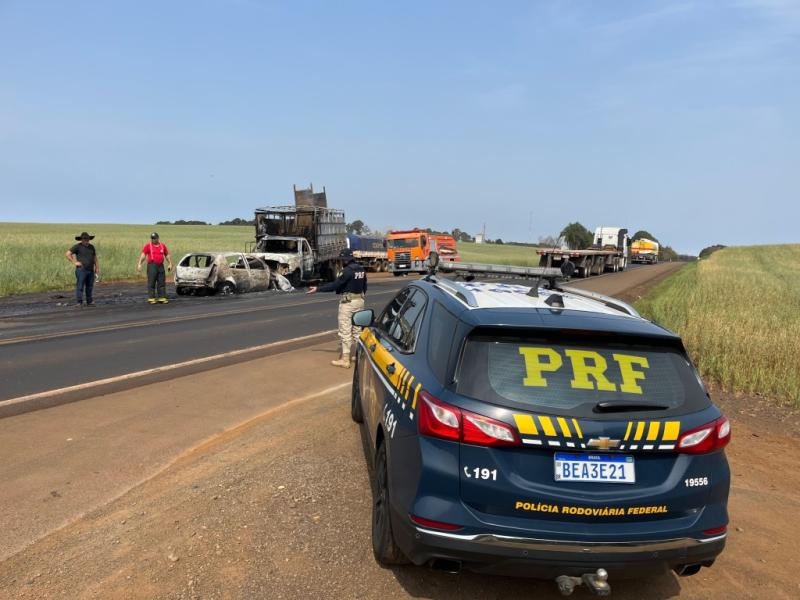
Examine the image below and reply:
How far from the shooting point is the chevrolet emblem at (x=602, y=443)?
2879 mm

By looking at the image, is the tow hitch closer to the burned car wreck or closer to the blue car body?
the blue car body

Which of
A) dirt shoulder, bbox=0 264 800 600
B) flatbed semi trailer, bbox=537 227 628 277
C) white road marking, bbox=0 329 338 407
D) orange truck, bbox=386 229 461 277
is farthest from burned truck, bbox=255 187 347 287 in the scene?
dirt shoulder, bbox=0 264 800 600

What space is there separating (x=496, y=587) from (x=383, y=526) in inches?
27.6

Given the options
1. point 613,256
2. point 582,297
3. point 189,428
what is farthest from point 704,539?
point 613,256

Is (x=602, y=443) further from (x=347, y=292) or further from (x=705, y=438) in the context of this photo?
(x=347, y=292)

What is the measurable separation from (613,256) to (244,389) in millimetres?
42897

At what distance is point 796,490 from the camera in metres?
5.01

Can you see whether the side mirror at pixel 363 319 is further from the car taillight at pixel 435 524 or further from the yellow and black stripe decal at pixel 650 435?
the yellow and black stripe decal at pixel 650 435

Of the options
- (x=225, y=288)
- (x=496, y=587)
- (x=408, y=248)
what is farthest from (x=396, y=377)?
(x=408, y=248)

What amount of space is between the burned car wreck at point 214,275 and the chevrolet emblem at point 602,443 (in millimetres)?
18990

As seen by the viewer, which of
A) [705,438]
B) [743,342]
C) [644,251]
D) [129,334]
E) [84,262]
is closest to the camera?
[705,438]

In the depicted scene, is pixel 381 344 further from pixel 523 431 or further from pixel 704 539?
pixel 704 539

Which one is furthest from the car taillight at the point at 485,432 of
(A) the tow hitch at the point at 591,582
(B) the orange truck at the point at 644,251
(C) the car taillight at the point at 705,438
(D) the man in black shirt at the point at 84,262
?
(B) the orange truck at the point at 644,251

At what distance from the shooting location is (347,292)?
9125 mm
